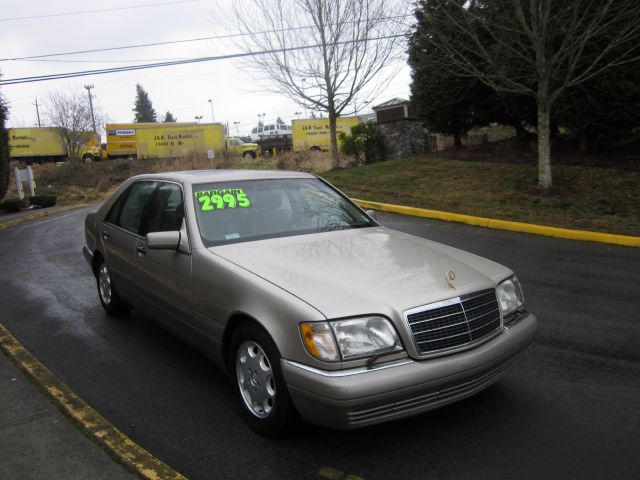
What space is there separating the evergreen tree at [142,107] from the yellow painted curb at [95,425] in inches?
4171

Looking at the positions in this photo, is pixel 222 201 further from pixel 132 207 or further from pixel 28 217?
pixel 28 217

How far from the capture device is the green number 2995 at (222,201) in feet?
13.7

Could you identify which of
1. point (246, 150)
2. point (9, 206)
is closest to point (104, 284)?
point (9, 206)

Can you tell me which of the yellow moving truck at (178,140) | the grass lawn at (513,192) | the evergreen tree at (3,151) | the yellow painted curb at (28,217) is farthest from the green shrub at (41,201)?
the yellow moving truck at (178,140)

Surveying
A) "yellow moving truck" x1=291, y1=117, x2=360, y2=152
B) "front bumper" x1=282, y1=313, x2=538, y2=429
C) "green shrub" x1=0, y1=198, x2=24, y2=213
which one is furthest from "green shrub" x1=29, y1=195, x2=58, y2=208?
"front bumper" x1=282, y1=313, x2=538, y2=429

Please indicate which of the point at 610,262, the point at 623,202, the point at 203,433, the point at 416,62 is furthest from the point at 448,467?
the point at 416,62

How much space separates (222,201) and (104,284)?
7.56ft

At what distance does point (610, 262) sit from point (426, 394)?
5589 millimetres

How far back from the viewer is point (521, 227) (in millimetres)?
9680

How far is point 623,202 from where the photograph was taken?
414 inches

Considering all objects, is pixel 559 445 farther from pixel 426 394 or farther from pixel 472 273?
pixel 472 273

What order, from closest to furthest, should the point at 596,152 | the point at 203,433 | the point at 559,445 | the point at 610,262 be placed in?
the point at 559,445 → the point at 203,433 → the point at 610,262 → the point at 596,152

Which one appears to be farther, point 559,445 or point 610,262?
point 610,262

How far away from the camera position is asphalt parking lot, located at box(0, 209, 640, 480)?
2959 mm
